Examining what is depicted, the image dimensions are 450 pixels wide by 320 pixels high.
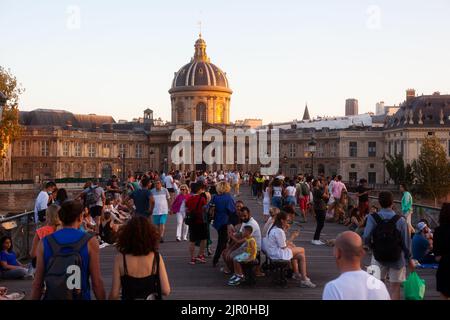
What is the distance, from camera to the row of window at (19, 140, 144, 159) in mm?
84688

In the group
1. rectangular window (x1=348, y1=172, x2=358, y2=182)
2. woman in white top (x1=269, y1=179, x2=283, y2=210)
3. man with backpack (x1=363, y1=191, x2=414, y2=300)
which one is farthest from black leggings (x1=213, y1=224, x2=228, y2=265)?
rectangular window (x1=348, y1=172, x2=358, y2=182)

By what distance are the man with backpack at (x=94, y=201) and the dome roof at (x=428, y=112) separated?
6330 cm

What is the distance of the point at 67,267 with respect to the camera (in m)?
6.28

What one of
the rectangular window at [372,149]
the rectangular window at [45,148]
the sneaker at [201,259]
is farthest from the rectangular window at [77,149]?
the sneaker at [201,259]

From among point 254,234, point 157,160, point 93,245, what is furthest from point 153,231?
point 157,160

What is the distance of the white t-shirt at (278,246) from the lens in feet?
35.4

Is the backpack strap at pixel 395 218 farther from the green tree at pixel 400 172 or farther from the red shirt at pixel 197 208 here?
the green tree at pixel 400 172

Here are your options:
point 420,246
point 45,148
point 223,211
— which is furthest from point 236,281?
point 45,148

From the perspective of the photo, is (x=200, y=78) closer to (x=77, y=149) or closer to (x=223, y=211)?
(x=77, y=149)

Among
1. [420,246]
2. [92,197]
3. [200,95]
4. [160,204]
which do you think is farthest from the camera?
[200,95]

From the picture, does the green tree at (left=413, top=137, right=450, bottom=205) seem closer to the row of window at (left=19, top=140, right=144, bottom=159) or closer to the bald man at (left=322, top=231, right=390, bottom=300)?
the row of window at (left=19, top=140, right=144, bottom=159)

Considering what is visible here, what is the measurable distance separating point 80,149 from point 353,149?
3853 cm

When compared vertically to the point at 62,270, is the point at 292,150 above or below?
above
